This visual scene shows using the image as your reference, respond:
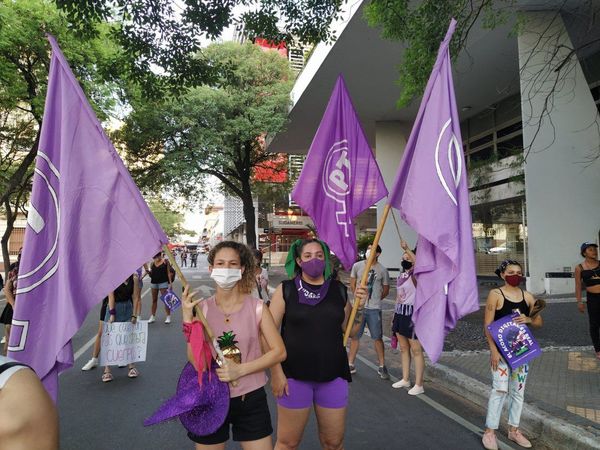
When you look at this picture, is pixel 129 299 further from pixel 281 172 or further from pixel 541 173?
pixel 281 172

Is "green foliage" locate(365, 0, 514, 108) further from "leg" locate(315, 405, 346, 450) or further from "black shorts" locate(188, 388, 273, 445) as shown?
"black shorts" locate(188, 388, 273, 445)

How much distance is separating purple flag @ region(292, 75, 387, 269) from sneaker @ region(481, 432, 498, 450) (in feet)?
6.35

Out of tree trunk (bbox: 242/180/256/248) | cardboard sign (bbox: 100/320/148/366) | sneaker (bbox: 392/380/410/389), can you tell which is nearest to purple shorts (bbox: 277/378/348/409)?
sneaker (bbox: 392/380/410/389)

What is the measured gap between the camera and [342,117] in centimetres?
426

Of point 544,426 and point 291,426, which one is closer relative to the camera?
point 291,426

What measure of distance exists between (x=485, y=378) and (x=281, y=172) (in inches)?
979

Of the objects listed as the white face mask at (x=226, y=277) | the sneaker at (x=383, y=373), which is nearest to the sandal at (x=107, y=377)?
the sneaker at (x=383, y=373)

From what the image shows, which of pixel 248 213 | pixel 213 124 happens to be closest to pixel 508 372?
pixel 213 124

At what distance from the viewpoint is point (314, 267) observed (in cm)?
306

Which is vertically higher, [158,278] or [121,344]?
[158,278]

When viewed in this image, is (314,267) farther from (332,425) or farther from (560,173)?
(560,173)

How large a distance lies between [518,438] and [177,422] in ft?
10.7

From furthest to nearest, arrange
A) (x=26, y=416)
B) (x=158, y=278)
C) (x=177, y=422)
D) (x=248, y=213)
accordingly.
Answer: (x=248, y=213) < (x=158, y=278) < (x=177, y=422) < (x=26, y=416)

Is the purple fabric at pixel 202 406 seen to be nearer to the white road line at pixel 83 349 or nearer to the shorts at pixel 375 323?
the shorts at pixel 375 323
